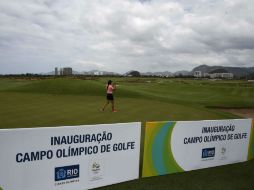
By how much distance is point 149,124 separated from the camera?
694cm

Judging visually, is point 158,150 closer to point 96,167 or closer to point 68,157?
point 96,167

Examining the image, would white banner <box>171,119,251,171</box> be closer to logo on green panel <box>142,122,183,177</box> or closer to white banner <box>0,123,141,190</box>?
logo on green panel <box>142,122,183,177</box>

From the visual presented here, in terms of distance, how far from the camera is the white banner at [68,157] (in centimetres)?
530

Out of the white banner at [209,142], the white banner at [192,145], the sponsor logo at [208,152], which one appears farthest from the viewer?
the sponsor logo at [208,152]

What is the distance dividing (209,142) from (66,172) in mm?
4232

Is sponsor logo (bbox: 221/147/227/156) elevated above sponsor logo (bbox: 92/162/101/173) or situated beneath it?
situated beneath

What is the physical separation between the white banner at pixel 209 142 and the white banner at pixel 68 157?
4.49 feet

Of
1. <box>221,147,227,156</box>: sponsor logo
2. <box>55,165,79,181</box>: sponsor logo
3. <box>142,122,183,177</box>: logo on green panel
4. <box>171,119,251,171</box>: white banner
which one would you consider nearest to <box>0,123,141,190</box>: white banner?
<box>55,165,79,181</box>: sponsor logo

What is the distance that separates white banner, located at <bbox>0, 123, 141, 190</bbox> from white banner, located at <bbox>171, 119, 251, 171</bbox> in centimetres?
137

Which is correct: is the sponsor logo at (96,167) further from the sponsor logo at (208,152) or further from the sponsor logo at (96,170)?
the sponsor logo at (208,152)

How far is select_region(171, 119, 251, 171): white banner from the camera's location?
7.64 m

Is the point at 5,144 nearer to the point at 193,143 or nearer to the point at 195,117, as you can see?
the point at 193,143

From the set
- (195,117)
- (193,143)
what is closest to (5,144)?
(193,143)

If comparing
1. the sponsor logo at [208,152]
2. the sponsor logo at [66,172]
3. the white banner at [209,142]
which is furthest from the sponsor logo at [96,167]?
the sponsor logo at [208,152]
